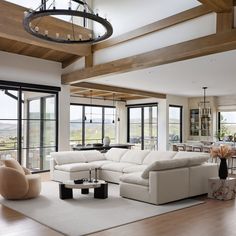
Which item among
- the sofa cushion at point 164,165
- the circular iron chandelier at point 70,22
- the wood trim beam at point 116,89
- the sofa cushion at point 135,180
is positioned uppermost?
the circular iron chandelier at point 70,22

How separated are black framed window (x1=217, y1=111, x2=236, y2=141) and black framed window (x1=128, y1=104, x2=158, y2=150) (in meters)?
2.95

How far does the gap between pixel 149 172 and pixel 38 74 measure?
4.88 metres

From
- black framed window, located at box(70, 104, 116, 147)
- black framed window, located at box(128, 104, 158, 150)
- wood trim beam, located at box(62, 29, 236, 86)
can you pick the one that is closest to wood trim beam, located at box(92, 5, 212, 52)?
wood trim beam, located at box(62, 29, 236, 86)

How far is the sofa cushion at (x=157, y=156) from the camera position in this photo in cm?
734

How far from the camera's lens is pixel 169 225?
4.34 metres

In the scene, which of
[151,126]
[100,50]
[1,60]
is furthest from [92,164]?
[151,126]

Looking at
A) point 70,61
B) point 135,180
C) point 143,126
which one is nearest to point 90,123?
point 143,126

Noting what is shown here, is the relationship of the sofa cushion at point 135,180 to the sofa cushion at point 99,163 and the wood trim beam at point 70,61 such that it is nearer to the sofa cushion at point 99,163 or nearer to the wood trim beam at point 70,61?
the sofa cushion at point 99,163

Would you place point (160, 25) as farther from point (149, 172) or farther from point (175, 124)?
point (175, 124)

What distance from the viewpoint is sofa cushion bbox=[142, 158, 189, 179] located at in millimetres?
5508

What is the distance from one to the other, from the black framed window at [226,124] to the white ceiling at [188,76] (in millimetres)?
2731

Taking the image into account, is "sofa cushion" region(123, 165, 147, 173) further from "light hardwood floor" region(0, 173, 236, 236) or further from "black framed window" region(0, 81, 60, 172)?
"black framed window" region(0, 81, 60, 172)

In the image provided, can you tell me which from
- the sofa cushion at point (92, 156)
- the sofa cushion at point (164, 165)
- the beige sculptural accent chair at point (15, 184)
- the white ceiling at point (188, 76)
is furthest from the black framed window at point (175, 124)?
the beige sculptural accent chair at point (15, 184)

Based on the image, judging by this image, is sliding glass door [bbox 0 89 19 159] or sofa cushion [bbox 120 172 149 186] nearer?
sofa cushion [bbox 120 172 149 186]
